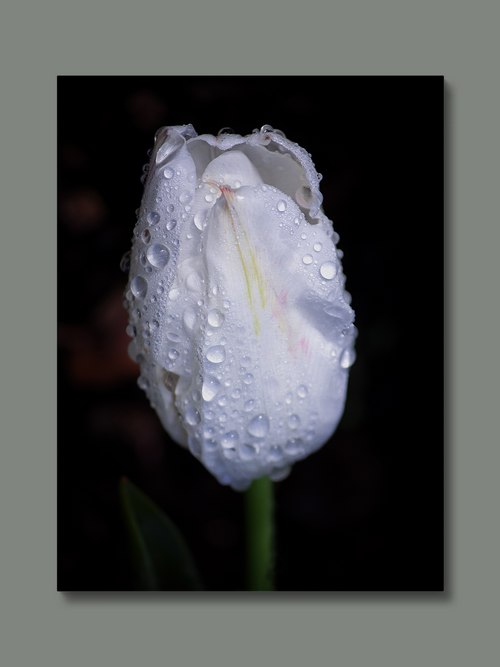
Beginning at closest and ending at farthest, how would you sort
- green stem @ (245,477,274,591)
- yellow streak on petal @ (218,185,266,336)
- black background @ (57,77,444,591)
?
yellow streak on petal @ (218,185,266,336), green stem @ (245,477,274,591), black background @ (57,77,444,591)

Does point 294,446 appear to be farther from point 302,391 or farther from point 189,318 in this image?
point 189,318

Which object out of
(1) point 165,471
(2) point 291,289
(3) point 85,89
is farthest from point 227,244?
(1) point 165,471

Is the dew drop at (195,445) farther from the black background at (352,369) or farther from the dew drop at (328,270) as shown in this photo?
the black background at (352,369)

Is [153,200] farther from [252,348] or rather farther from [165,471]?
[165,471]

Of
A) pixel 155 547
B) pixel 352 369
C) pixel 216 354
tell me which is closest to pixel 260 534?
pixel 155 547

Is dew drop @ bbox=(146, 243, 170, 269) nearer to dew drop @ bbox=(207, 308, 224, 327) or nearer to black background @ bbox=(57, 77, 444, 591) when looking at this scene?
dew drop @ bbox=(207, 308, 224, 327)

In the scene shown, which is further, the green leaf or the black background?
the black background

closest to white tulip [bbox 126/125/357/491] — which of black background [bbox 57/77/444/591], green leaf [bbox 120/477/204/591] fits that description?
green leaf [bbox 120/477/204/591]
